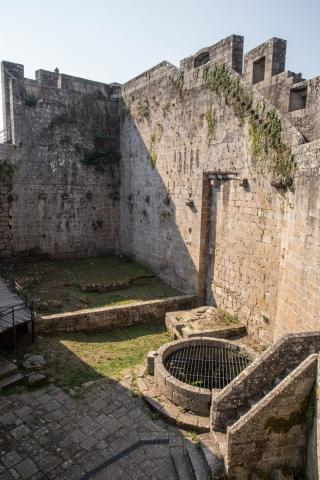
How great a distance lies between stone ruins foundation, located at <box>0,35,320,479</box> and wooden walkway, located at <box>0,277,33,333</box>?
5291 mm

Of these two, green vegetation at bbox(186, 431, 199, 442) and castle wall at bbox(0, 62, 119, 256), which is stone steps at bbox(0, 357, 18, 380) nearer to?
green vegetation at bbox(186, 431, 199, 442)

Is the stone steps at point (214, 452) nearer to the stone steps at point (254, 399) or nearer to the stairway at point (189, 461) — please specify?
the stairway at point (189, 461)

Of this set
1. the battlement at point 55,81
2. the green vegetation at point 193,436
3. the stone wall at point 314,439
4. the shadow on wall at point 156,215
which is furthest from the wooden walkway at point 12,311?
the battlement at point 55,81

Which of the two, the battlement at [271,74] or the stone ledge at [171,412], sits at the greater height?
the battlement at [271,74]

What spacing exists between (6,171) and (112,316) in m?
8.46

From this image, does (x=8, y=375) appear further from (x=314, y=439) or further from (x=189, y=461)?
(x=314, y=439)

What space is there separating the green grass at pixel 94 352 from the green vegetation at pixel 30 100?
410 inches

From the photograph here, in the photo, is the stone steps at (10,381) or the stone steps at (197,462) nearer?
the stone steps at (197,462)

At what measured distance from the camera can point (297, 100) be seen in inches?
379

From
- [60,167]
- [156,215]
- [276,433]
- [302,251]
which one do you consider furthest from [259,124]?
[60,167]

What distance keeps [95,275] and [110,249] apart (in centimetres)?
345

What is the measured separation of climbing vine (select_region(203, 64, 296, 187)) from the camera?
27.3 ft

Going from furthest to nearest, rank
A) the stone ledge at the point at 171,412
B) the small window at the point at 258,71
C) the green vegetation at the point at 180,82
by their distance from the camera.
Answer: the green vegetation at the point at 180,82
the small window at the point at 258,71
the stone ledge at the point at 171,412

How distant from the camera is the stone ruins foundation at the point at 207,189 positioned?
20.0ft
